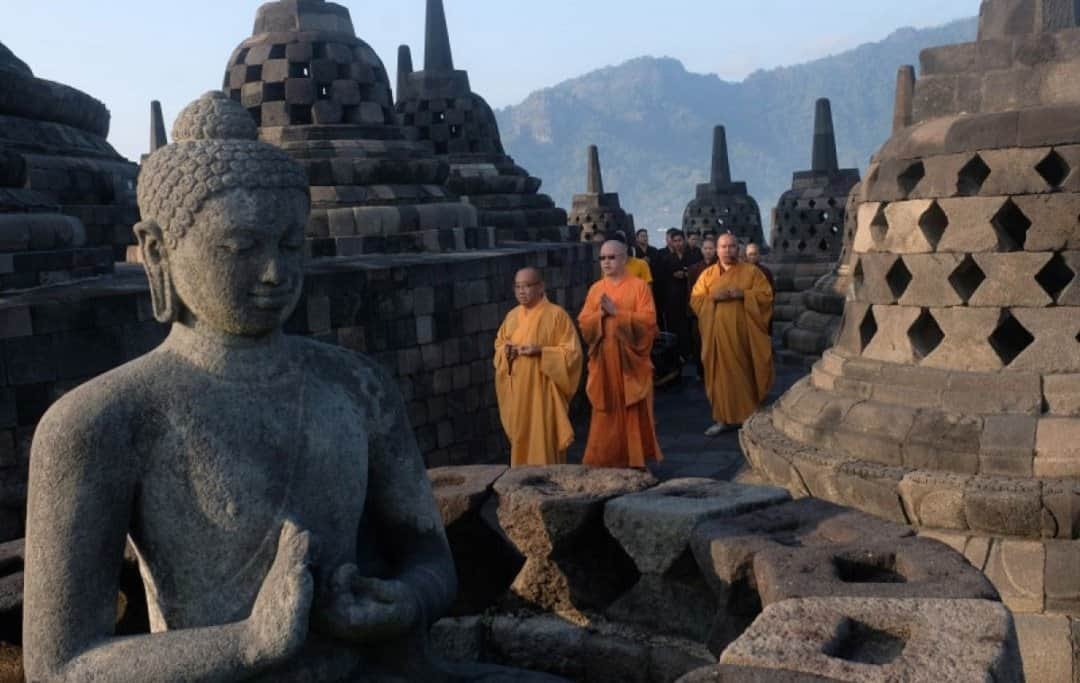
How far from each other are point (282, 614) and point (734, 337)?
25.3ft

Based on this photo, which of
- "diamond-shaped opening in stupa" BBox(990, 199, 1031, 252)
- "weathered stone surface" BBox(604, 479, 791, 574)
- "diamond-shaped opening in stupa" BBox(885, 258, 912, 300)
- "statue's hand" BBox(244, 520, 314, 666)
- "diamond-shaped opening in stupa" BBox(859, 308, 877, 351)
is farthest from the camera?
"diamond-shaped opening in stupa" BBox(859, 308, 877, 351)

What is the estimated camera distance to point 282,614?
198 centimetres

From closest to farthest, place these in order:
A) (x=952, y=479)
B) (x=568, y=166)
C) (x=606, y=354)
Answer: (x=952, y=479) < (x=606, y=354) < (x=568, y=166)

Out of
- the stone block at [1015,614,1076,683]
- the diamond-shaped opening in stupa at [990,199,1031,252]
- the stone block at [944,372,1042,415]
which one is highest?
the diamond-shaped opening in stupa at [990,199,1031,252]

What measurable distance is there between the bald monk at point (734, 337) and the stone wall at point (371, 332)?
1.76 meters

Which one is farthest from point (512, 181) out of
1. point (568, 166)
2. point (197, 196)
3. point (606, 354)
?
point (568, 166)

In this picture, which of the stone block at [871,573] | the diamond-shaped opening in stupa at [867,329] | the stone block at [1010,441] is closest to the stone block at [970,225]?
the diamond-shaped opening in stupa at [867,329]

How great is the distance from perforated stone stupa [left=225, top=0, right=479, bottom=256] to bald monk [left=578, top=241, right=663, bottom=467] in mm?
2604

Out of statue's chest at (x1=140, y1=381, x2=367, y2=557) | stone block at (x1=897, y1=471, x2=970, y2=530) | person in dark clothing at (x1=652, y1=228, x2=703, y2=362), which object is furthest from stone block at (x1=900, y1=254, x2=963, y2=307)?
person in dark clothing at (x1=652, y1=228, x2=703, y2=362)

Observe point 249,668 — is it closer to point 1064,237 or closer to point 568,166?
point 1064,237

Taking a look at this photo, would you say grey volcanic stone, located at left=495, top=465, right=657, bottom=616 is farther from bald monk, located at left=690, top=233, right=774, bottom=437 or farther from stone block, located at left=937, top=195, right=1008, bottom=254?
bald monk, located at left=690, top=233, right=774, bottom=437

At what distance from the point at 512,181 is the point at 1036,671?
469 inches

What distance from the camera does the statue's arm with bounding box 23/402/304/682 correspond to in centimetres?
200

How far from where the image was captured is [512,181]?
15391mm
